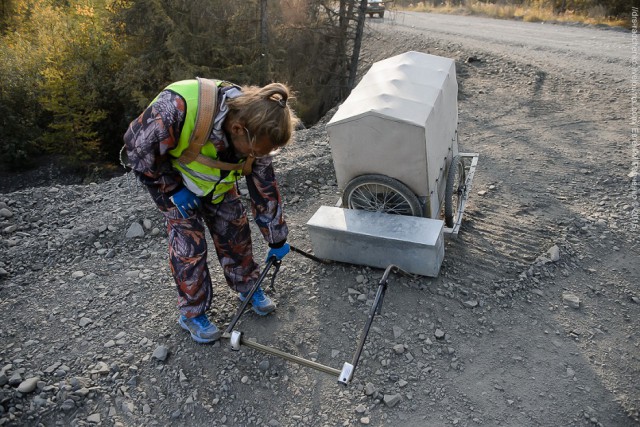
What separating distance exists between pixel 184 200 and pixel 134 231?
223 centimetres

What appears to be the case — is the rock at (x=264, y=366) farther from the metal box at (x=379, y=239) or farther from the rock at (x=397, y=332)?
the metal box at (x=379, y=239)

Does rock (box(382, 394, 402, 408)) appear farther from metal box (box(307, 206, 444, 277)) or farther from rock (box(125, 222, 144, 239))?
rock (box(125, 222, 144, 239))

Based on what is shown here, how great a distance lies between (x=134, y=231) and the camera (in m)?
4.88

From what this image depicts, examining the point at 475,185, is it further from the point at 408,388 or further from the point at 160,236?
the point at 160,236

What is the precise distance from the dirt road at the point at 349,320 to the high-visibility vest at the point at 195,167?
121 cm

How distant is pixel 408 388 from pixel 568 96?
6745 millimetres

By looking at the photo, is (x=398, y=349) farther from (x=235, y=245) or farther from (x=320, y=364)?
(x=235, y=245)

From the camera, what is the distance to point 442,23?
17750 millimetres

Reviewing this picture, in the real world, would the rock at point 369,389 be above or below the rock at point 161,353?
above

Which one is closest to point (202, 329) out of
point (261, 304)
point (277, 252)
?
point (261, 304)

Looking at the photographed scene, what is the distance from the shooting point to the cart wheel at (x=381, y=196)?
3902 millimetres

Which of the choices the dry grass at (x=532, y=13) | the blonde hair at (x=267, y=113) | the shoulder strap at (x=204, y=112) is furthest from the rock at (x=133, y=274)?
the dry grass at (x=532, y=13)

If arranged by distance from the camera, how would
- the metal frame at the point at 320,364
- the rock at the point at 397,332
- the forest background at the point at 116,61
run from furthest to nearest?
the forest background at the point at 116,61 < the rock at the point at 397,332 < the metal frame at the point at 320,364

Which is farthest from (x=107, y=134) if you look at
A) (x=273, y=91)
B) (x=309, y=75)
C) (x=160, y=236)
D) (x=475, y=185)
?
(x=273, y=91)
